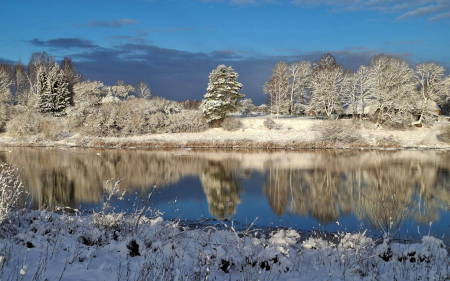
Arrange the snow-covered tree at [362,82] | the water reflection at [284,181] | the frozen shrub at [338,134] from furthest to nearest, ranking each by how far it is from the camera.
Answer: the snow-covered tree at [362,82], the frozen shrub at [338,134], the water reflection at [284,181]

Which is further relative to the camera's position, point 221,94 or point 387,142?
point 221,94

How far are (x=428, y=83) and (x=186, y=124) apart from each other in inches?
1130

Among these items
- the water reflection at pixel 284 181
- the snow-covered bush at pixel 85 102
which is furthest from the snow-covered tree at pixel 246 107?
the water reflection at pixel 284 181

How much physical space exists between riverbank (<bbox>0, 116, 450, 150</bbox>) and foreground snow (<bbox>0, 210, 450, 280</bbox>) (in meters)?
27.9

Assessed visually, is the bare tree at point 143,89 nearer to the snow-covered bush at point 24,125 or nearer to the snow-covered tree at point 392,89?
the snow-covered bush at point 24,125

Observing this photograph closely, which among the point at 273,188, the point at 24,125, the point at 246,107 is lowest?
the point at 273,188

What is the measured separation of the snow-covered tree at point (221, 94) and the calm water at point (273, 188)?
44.3ft

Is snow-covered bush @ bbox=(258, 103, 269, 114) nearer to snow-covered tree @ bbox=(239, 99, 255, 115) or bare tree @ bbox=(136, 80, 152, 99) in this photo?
snow-covered tree @ bbox=(239, 99, 255, 115)

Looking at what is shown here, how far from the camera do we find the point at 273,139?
35.2 m

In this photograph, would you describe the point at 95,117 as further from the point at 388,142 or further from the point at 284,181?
the point at 388,142

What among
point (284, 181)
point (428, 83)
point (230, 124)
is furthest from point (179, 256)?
point (428, 83)

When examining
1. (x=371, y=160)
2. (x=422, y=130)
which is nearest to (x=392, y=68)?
(x=422, y=130)

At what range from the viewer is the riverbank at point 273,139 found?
111ft

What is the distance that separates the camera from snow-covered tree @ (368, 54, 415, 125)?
124 ft
